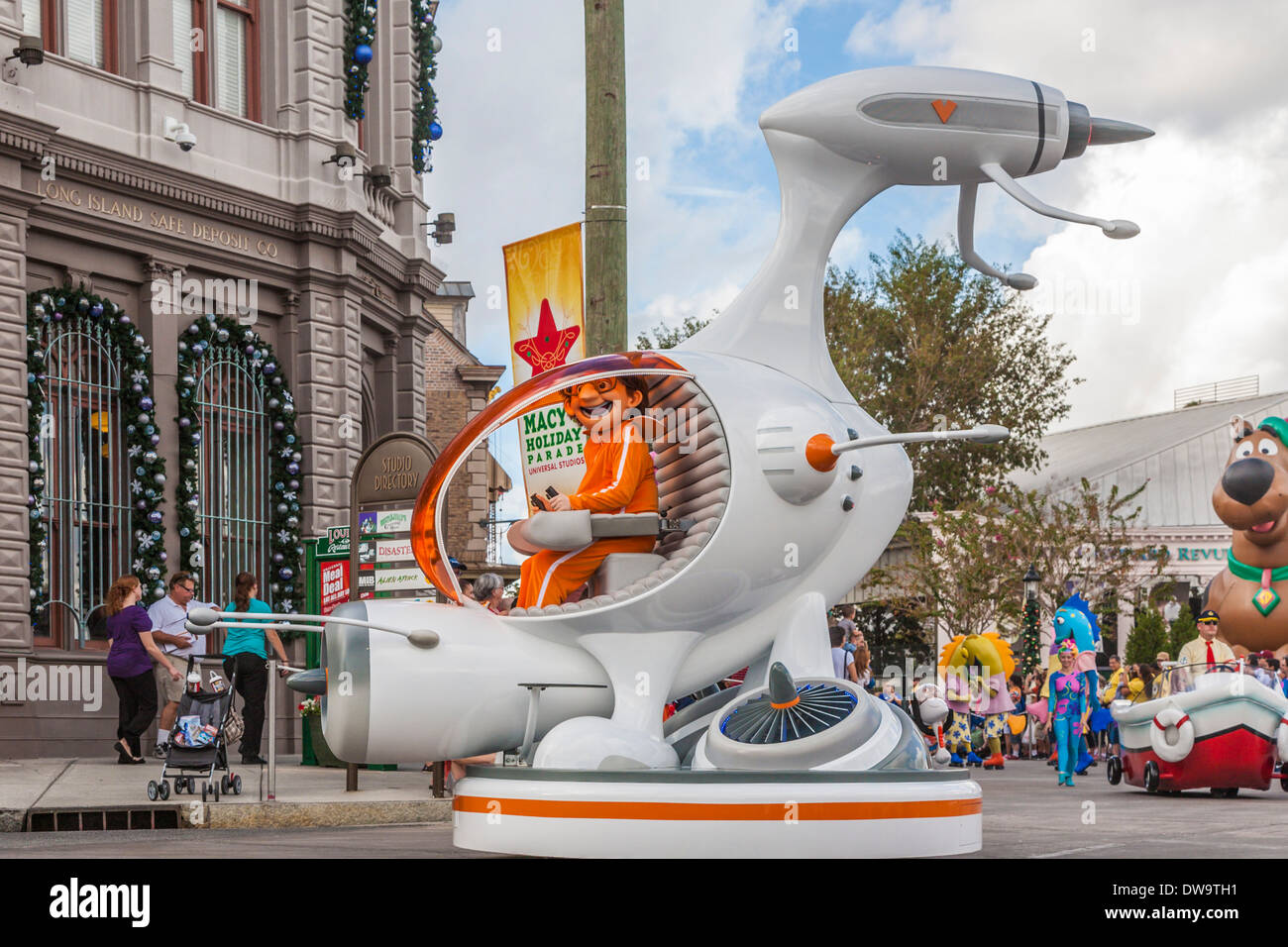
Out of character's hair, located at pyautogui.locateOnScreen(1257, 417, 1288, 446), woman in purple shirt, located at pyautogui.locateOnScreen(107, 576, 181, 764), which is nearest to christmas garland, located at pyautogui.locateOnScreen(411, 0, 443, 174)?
woman in purple shirt, located at pyautogui.locateOnScreen(107, 576, 181, 764)

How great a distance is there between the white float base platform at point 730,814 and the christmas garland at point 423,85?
20.0m

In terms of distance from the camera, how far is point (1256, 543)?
23.5 meters

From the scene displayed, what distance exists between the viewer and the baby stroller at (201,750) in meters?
12.0

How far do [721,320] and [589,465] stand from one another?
94 centimetres

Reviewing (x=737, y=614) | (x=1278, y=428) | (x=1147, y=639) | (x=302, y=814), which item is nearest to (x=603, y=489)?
(x=737, y=614)

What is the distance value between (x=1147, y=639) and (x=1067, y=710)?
16550 mm

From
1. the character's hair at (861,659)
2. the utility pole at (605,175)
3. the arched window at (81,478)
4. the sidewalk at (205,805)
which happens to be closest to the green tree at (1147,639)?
the character's hair at (861,659)

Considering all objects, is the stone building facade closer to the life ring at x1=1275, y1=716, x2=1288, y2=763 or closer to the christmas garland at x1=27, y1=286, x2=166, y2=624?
the christmas garland at x1=27, y1=286, x2=166, y2=624

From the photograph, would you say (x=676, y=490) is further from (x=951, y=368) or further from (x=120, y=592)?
(x=951, y=368)

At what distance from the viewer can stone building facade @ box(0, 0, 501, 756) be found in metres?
17.6

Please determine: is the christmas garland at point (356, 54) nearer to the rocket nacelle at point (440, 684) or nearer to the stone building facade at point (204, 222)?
the stone building facade at point (204, 222)

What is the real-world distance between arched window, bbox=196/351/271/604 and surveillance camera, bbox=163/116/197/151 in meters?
2.62
